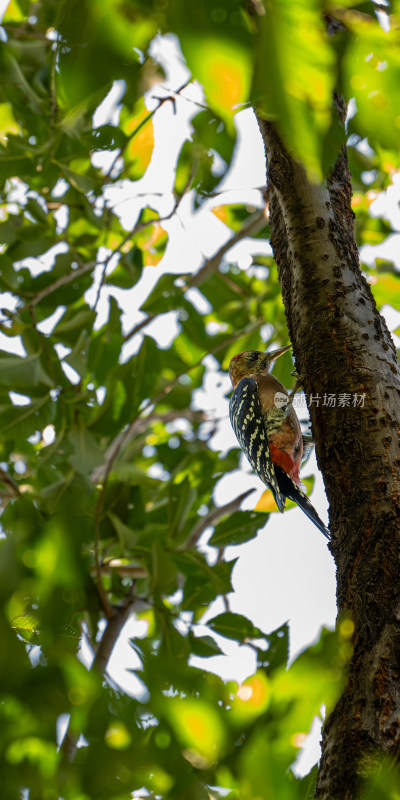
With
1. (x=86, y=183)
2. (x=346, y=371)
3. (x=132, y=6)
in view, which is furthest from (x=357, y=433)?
(x=86, y=183)

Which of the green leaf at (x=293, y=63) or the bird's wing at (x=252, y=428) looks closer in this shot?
the green leaf at (x=293, y=63)

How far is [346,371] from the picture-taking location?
132cm

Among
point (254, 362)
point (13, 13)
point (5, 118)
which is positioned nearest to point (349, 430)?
point (254, 362)

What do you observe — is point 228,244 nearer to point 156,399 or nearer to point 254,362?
point 254,362

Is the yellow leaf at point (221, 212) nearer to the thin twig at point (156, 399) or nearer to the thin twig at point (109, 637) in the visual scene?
the thin twig at point (156, 399)

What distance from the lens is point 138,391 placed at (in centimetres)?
238

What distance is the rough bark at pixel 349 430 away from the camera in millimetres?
937

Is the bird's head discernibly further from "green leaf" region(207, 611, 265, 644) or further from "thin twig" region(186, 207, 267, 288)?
"green leaf" region(207, 611, 265, 644)

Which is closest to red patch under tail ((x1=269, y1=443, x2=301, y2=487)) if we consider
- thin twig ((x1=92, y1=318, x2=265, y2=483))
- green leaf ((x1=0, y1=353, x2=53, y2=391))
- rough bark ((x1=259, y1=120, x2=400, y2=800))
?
thin twig ((x1=92, y1=318, x2=265, y2=483))

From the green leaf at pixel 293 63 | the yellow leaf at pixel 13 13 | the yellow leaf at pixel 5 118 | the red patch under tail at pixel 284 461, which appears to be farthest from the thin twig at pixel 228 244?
the green leaf at pixel 293 63

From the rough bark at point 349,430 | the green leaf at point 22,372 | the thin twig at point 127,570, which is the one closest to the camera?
the rough bark at point 349,430

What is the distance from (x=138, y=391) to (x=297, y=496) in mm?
744

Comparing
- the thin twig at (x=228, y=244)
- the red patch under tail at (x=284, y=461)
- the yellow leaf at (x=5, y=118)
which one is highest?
the yellow leaf at (x=5, y=118)

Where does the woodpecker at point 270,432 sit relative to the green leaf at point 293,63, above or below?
above
